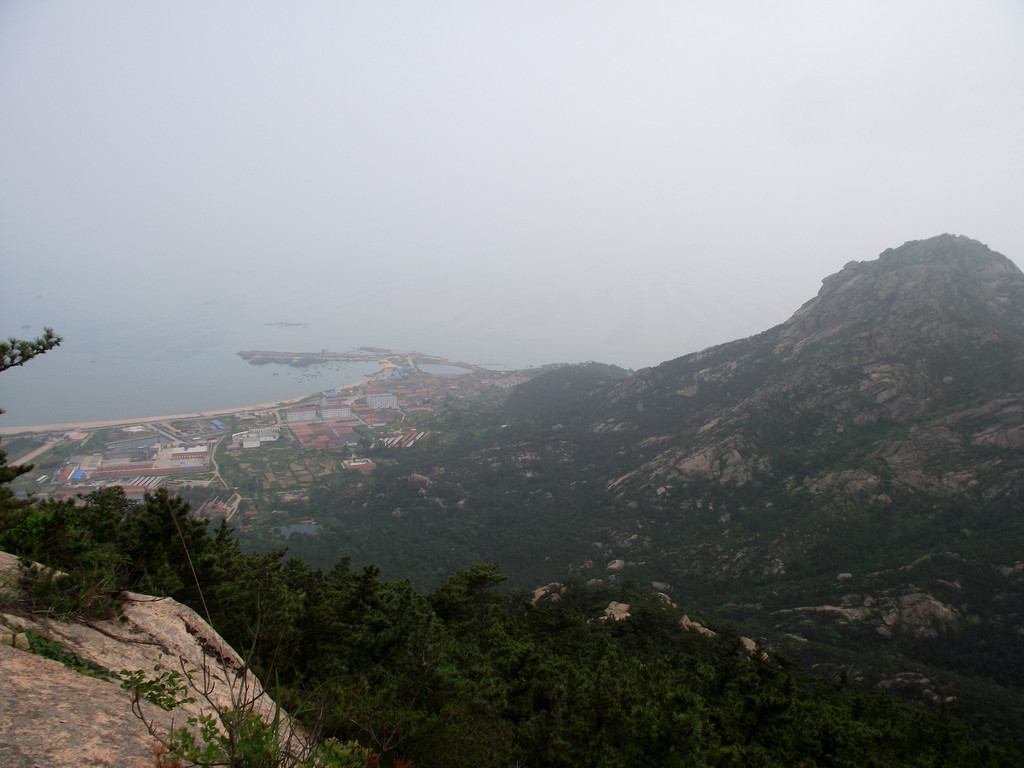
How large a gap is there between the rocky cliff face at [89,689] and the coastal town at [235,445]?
37961mm

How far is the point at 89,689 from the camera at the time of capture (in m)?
4.58

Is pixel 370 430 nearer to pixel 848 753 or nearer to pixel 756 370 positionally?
pixel 756 370

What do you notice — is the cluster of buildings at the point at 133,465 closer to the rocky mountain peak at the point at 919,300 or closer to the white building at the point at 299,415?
the white building at the point at 299,415

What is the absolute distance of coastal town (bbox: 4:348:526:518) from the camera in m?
50.9

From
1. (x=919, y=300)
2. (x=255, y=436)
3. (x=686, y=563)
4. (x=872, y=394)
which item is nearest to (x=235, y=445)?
(x=255, y=436)

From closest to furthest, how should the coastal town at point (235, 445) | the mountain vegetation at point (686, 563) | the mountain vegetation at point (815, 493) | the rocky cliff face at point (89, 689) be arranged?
the rocky cliff face at point (89, 689)
the mountain vegetation at point (686, 563)
the mountain vegetation at point (815, 493)
the coastal town at point (235, 445)

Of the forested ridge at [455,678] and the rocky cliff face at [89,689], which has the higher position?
the rocky cliff face at [89,689]

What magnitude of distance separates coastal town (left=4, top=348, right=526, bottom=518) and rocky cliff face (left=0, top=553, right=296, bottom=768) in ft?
125

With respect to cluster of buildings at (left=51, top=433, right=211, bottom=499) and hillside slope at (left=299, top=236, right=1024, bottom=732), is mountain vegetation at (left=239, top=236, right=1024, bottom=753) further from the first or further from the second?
cluster of buildings at (left=51, top=433, right=211, bottom=499)

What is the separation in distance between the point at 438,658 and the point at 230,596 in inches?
232

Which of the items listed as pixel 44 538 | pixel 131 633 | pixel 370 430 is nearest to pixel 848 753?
pixel 131 633

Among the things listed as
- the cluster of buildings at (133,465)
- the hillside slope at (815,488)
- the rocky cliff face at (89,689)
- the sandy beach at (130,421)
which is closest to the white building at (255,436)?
the cluster of buildings at (133,465)

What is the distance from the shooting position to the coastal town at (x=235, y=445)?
50.9 meters

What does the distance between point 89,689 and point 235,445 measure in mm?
70268
